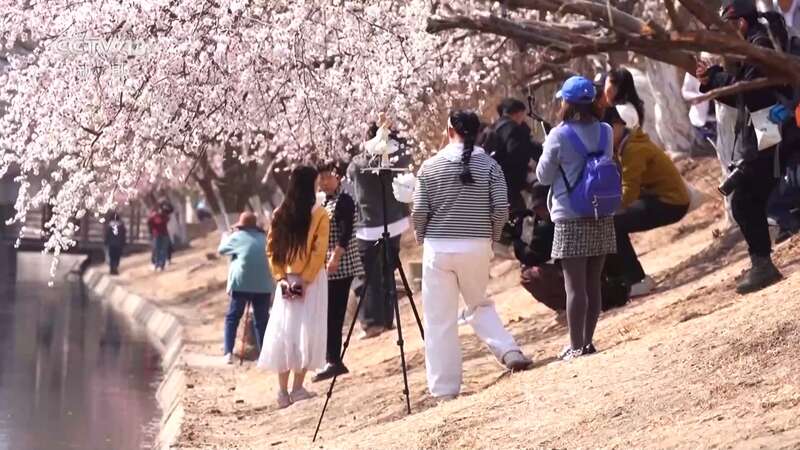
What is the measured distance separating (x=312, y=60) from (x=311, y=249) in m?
1.95

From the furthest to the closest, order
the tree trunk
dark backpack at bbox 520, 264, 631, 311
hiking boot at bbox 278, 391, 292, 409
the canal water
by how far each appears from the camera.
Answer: the tree trunk < the canal water < hiking boot at bbox 278, 391, 292, 409 < dark backpack at bbox 520, 264, 631, 311

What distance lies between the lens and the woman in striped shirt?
36.6ft

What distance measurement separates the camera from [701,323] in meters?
10.4

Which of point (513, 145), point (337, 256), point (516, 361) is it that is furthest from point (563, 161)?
point (513, 145)

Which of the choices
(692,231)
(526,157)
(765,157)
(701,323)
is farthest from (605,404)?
(692,231)

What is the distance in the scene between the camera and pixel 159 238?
153 ft

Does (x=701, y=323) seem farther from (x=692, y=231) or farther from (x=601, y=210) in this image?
(x=692, y=231)

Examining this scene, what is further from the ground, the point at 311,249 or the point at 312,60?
the point at 312,60

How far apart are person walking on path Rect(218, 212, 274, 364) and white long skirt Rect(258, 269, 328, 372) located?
460cm

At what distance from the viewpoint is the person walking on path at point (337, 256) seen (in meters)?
14.3

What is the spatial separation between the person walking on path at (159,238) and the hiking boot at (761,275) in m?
35.4

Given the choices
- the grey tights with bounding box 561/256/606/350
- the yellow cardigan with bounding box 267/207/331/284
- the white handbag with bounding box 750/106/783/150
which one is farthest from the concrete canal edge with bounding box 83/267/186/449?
the white handbag with bounding box 750/106/783/150

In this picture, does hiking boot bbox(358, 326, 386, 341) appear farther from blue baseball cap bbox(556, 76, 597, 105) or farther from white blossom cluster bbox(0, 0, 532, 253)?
blue baseball cap bbox(556, 76, 597, 105)

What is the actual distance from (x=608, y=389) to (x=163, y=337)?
60.5ft
